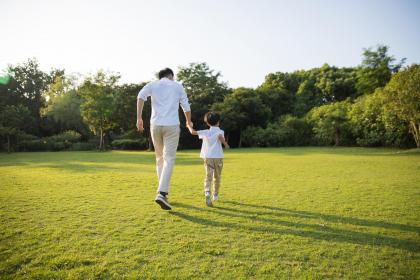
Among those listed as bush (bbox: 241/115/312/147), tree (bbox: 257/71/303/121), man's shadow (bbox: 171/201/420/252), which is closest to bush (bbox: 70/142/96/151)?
bush (bbox: 241/115/312/147)

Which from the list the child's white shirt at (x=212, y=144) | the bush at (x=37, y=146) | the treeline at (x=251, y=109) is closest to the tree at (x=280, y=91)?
the treeline at (x=251, y=109)

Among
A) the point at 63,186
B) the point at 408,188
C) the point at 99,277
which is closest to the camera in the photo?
the point at 99,277

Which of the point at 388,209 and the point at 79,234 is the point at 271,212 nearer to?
the point at 388,209

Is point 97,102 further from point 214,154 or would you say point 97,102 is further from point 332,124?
point 214,154

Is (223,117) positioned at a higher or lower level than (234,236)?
higher

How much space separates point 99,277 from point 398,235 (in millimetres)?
3661

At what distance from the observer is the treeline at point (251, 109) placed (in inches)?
1125

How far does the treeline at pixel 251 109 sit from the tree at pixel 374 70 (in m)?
0.14

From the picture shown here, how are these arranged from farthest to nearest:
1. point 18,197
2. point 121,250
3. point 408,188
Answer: point 408,188, point 18,197, point 121,250

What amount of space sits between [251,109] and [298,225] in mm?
36748

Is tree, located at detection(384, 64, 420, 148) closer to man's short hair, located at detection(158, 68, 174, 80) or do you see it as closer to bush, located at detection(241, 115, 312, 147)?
bush, located at detection(241, 115, 312, 147)

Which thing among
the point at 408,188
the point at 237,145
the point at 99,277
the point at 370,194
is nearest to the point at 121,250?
the point at 99,277

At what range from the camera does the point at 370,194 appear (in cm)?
634

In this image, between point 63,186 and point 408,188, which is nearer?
point 408,188
